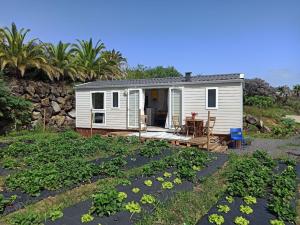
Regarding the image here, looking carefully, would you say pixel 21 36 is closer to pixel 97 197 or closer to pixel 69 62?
pixel 69 62

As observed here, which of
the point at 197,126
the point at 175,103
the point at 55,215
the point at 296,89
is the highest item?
the point at 296,89

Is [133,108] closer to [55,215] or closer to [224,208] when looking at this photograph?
[224,208]

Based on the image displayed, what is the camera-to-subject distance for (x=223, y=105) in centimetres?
1143

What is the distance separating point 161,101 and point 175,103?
14.4 ft

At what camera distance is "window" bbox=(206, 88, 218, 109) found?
11585 mm

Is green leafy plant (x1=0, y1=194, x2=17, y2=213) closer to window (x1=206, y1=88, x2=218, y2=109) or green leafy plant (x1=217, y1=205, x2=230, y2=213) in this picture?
green leafy plant (x1=217, y1=205, x2=230, y2=213)

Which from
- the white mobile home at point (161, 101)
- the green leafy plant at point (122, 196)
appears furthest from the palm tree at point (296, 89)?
the green leafy plant at point (122, 196)

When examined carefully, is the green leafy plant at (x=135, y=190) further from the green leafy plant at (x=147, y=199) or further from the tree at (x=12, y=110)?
the tree at (x=12, y=110)

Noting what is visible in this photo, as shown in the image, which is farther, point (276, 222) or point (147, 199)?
point (147, 199)

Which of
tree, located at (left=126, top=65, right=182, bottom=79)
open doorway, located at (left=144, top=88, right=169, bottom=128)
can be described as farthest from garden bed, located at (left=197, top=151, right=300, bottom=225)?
tree, located at (left=126, top=65, right=182, bottom=79)

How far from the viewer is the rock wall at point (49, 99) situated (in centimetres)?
1531

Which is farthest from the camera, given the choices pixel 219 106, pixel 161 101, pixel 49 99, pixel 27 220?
pixel 161 101

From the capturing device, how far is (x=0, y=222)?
3.84 meters

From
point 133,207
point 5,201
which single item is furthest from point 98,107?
point 133,207
